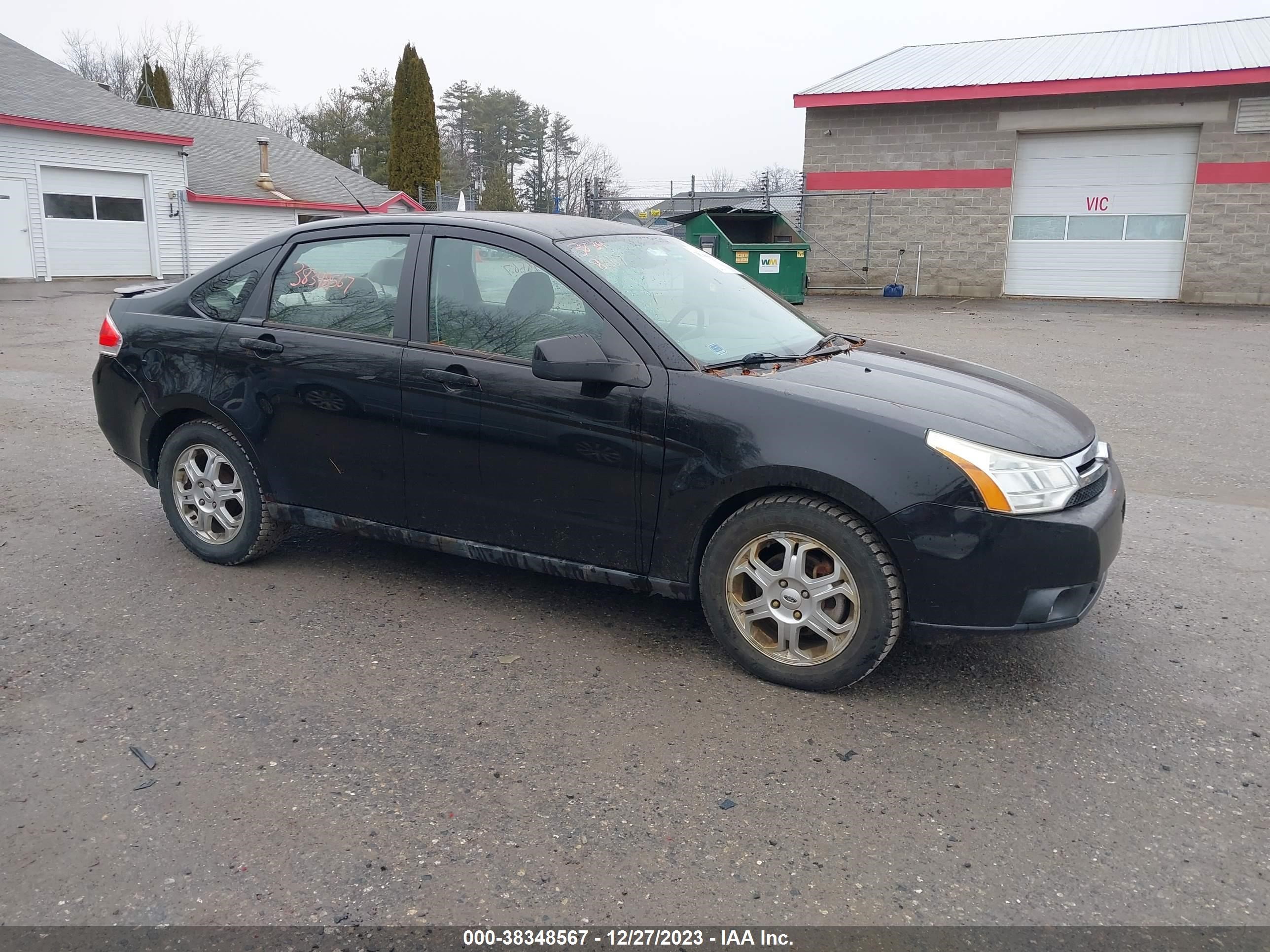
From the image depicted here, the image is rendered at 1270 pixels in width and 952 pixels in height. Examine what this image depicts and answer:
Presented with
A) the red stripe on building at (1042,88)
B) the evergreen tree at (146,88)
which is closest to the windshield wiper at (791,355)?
the red stripe on building at (1042,88)

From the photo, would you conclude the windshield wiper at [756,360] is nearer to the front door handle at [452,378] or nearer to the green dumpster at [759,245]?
the front door handle at [452,378]

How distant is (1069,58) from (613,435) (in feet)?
87.0

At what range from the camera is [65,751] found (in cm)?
318

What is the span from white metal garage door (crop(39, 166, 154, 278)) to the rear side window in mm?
24705

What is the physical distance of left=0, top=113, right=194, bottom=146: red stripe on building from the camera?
24062mm

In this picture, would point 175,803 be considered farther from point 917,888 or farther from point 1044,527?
point 1044,527

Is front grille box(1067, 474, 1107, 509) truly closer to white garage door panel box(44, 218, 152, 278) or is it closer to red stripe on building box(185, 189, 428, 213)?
white garage door panel box(44, 218, 152, 278)

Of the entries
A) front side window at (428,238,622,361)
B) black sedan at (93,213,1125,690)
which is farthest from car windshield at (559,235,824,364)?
front side window at (428,238,622,361)

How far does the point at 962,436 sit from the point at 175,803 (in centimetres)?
274

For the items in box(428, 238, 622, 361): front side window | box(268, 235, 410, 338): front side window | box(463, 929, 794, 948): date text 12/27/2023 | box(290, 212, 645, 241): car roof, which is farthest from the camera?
box(268, 235, 410, 338): front side window

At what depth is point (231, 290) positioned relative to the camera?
4805 mm

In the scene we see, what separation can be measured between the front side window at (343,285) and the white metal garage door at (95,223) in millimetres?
25136

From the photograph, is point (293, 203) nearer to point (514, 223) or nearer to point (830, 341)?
point (514, 223)

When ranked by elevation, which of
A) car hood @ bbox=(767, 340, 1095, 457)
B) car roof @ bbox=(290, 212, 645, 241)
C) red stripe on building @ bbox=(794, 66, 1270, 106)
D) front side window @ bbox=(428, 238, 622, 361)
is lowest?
car hood @ bbox=(767, 340, 1095, 457)
